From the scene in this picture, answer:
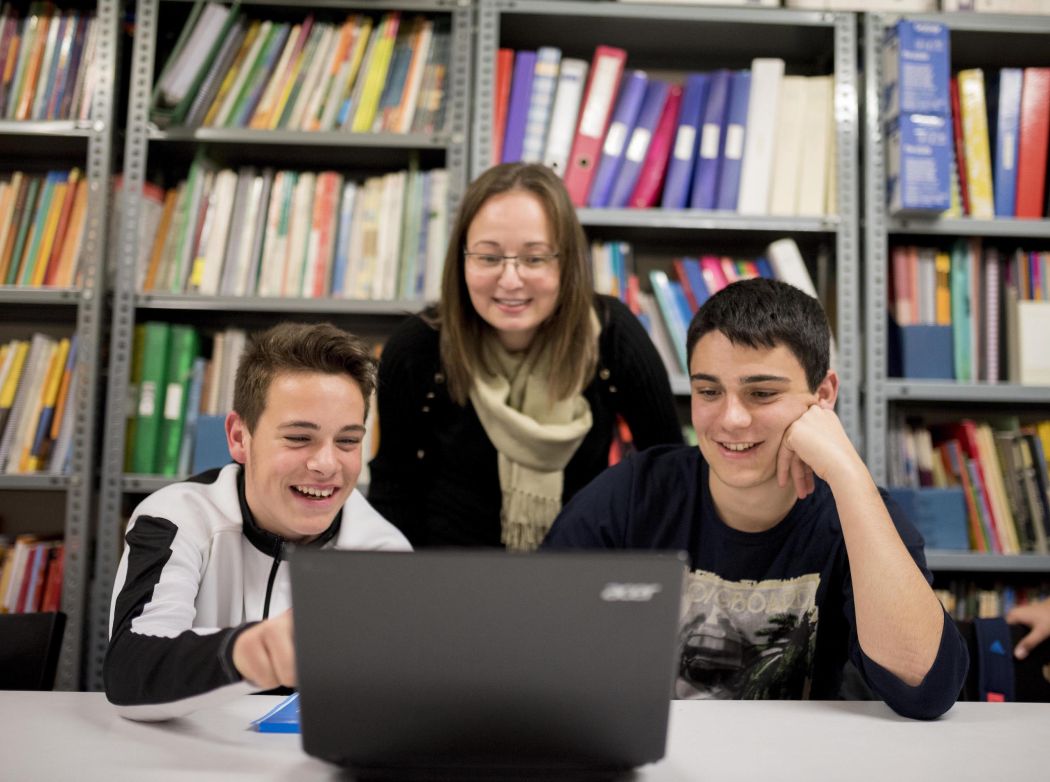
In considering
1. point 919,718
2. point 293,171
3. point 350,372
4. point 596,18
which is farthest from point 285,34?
point 919,718

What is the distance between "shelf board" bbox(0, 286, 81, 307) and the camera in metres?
2.20

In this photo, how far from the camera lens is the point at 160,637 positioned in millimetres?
945

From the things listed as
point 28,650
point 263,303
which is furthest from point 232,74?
point 28,650

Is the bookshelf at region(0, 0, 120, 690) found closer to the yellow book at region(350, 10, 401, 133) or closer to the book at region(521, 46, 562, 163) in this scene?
the yellow book at region(350, 10, 401, 133)

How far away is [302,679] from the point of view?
68 centimetres

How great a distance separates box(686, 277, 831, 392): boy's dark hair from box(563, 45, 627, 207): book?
40.0 inches

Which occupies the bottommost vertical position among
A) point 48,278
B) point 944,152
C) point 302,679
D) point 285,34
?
point 302,679

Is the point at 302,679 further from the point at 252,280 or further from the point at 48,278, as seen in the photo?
the point at 48,278

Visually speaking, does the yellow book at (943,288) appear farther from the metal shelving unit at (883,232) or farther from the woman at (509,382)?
the woman at (509,382)

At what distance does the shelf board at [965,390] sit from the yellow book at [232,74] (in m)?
1.81

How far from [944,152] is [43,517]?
257cm

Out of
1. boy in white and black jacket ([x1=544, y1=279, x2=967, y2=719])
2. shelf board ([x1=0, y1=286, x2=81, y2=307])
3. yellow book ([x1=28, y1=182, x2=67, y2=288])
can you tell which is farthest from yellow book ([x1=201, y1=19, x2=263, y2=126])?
boy in white and black jacket ([x1=544, y1=279, x2=967, y2=719])

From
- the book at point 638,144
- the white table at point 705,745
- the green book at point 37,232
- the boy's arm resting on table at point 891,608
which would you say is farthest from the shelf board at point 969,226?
the green book at point 37,232

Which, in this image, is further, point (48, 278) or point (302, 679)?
point (48, 278)
